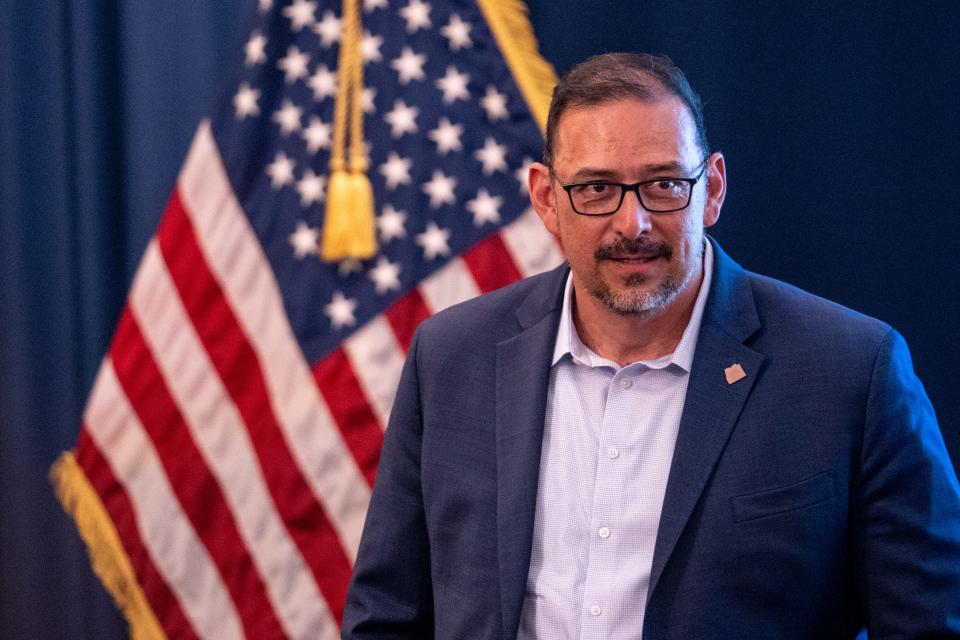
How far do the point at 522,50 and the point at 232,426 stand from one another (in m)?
1.10

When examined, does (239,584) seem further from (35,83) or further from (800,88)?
(800,88)

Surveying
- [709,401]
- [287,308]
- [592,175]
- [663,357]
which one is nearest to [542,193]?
[592,175]

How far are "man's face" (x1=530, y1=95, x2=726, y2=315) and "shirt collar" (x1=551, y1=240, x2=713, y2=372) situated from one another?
7 cm

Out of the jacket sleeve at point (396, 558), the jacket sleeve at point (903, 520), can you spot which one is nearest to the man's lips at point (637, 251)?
the jacket sleeve at point (903, 520)

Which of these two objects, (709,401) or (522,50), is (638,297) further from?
(522,50)

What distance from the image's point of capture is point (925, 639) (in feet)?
4.36

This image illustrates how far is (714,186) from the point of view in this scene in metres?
1.52

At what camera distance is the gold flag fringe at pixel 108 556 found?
253 cm

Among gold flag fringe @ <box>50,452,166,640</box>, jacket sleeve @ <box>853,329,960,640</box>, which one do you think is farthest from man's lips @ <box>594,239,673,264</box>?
gold flag fringe @ <box>50,452,166,640</box>

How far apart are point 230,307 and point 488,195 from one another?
0.67 metres

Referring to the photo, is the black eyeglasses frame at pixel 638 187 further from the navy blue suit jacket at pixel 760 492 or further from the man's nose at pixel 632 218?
the navy blue suit jacket at pixel 760 492

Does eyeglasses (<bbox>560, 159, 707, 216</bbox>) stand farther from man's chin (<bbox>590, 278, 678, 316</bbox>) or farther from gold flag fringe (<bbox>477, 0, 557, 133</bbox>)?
gold flag fringe (<bbox>477, 0, 557, 133</bbox>)

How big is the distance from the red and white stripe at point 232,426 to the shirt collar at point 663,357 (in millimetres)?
689

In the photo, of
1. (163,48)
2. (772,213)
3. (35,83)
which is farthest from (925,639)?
(35,83)
